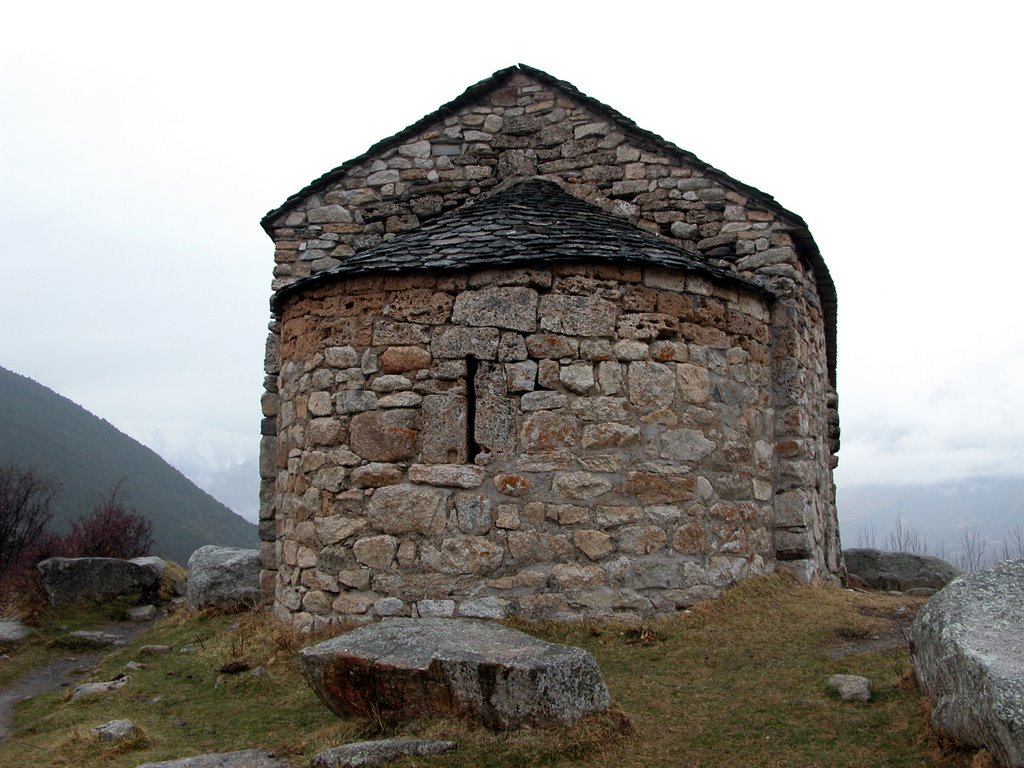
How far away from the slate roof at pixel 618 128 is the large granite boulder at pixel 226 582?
12.7 ft

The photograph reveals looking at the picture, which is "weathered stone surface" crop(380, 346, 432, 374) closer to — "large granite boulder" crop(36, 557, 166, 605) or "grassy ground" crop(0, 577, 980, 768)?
"grassy ground" crop(0, 577, 980, 768)

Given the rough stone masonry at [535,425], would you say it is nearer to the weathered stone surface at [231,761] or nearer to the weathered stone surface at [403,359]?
the weathered stone surface at [403,359]

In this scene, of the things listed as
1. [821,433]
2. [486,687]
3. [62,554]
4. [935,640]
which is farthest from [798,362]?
[62,554]

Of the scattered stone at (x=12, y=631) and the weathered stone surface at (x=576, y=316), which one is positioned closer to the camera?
the weathered stone surface at (x=576, y=316)

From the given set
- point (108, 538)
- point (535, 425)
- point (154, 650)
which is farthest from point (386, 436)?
point (108, 538)

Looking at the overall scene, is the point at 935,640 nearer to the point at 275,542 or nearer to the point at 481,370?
the point at 481,370

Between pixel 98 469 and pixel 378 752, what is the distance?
38.9 meters

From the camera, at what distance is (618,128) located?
9938 millimetres

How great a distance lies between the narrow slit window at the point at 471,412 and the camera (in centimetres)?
757

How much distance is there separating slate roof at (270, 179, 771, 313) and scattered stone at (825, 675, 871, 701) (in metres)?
3.65

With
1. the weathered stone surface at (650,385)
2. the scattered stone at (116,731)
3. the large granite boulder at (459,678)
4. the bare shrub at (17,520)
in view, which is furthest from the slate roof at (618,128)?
the bare shrub at (17,520)

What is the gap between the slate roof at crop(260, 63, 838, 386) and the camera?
9.33 metres

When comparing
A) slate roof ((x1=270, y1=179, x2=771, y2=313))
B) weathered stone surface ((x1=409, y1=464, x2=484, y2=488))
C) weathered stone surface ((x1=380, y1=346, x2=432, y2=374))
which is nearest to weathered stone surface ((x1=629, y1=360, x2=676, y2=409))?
slate roof ((x1=270, y1=179, x2=771, y2=313))

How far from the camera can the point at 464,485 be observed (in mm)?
7445
